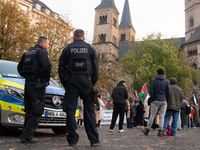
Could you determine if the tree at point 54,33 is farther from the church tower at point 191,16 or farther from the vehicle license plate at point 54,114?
the church tower at point 191,16

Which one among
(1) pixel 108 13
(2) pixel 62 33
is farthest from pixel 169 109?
(1) pixel 108 13

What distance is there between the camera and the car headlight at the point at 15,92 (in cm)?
579

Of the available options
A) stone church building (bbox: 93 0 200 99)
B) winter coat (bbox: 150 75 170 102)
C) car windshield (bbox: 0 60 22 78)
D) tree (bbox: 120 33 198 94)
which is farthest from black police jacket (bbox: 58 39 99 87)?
stone church building (bbox: 93 0 200 99)

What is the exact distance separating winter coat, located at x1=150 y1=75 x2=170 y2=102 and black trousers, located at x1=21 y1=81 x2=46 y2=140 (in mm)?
3913

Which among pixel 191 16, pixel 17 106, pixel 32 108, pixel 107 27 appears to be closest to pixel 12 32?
pixel 17 106

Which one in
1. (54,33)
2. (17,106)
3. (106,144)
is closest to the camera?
(106,144)

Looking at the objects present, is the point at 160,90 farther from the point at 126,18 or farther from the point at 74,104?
the point at 126,18

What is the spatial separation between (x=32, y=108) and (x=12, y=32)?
2061cm

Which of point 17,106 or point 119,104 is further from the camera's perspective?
point 119,104

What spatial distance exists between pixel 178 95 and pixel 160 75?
40.1 inches

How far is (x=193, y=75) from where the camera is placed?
43.9m

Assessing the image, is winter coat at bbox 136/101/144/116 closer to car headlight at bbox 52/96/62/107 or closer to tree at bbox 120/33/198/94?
car headlight at bbox 52/96/62/107

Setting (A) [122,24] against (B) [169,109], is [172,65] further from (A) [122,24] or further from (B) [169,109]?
(A) [122,24]

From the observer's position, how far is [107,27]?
66.2 meters
